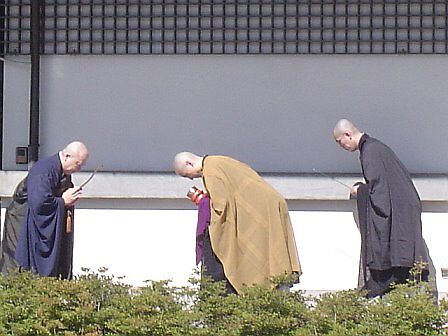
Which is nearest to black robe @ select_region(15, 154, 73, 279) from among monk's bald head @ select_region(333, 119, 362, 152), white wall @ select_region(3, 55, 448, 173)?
white wall @ select_region(3, 55, 448, 173)

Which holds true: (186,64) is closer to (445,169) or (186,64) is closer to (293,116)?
(293,116)

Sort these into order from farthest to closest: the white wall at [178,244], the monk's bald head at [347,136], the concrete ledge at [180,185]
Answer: the white wall at [178,244] < the concrete ledge at [180,185] < the monk's bald head at [347,136]

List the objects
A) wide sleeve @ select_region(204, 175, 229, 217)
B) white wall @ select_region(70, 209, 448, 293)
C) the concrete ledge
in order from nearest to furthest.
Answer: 1. wide sleeve @ select_region(204, 175, 229, 217)
2. the concrete ledge
3. white wall @ select_region(70, 209, 448, 293)

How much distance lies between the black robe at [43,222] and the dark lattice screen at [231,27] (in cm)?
195

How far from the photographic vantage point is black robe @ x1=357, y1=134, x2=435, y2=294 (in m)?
8.42

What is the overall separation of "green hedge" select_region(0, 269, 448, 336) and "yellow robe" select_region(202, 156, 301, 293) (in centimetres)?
95

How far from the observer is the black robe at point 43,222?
8.01 meters

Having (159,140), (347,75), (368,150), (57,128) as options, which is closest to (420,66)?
(347,75)

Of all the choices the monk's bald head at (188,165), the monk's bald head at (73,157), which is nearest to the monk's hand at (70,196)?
the monk's bald head at (73,157)

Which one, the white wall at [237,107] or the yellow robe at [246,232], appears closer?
the yellow robe at [246,232]

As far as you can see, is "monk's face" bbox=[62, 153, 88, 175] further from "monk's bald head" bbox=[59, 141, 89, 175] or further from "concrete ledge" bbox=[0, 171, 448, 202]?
"concrete ledge" bbox=[0, 171, 448, 202]

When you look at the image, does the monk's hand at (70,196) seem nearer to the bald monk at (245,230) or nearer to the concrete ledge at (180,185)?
the bald monk at (245,230)

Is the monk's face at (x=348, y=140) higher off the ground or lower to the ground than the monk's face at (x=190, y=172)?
higher

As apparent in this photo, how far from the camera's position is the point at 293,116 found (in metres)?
9.62
